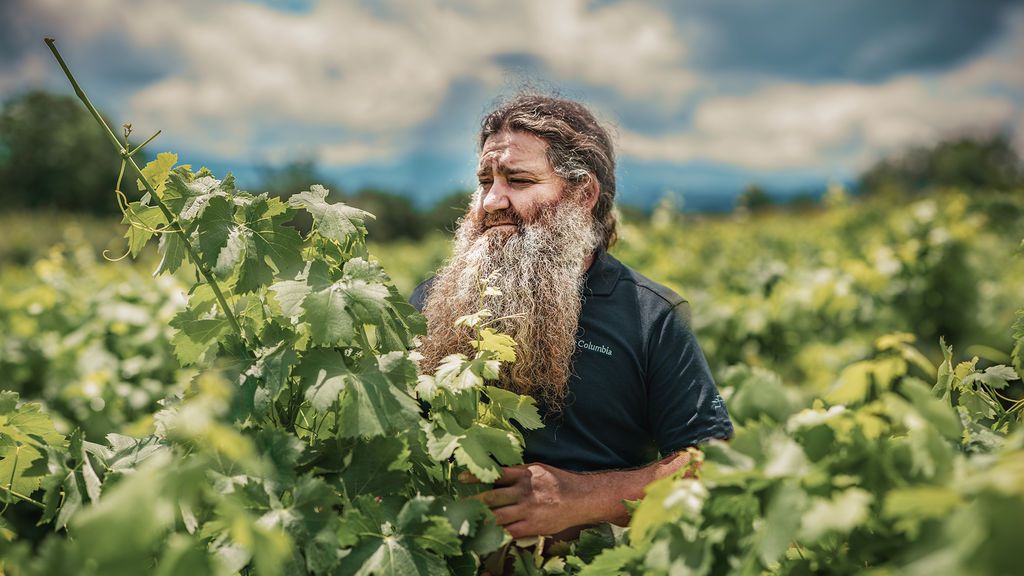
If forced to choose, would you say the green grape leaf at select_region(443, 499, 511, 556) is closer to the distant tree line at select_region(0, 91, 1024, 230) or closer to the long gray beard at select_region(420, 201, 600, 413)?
the long gray beard at select_region(420, 201, 600, 413)

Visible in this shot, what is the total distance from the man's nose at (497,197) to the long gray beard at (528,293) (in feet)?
0.33

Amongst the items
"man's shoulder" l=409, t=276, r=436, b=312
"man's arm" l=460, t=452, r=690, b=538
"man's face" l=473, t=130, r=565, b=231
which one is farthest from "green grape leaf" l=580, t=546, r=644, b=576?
"man's shoulder" l=409, t=276, r=436, b=312

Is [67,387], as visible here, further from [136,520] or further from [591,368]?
[136,520]

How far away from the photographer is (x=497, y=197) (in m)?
2.75

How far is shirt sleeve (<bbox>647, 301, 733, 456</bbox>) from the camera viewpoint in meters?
2.31

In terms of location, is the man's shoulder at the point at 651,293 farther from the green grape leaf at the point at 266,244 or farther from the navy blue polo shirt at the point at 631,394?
the green grape leaf at the point at 266,244

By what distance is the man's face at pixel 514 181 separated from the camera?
2.75 m

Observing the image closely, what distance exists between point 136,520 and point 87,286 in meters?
6.59

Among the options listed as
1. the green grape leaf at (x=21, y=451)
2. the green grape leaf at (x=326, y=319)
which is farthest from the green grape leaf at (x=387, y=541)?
the green grape leaf at (x=21, y=451)

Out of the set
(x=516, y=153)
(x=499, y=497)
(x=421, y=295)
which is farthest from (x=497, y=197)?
(x=499, y=497)

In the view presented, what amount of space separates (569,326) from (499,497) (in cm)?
87

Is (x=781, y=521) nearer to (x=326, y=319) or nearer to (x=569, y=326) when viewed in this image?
(x=326, y=319)

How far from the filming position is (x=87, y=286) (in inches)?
250

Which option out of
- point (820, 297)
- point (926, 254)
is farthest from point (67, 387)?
point (926, 254)
